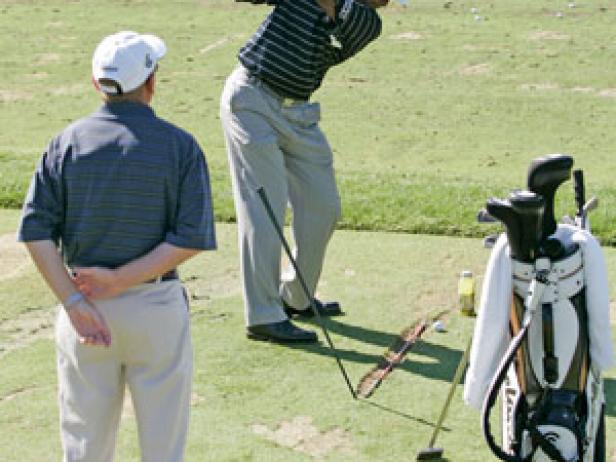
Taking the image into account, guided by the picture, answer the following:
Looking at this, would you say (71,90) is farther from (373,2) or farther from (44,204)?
(44,204)

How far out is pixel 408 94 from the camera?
506 inches

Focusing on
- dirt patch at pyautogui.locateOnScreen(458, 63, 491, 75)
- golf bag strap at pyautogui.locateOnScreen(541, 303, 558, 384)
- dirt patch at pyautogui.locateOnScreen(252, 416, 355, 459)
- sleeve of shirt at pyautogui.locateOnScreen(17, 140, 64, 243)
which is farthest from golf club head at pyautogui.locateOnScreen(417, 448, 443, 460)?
dirt patch at pyautogui.locateOnScreen(458, 63, 491, 75)

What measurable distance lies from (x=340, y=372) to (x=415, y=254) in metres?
1.80

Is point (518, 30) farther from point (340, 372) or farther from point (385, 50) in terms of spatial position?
point (340, 372)

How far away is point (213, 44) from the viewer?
48.3 ft

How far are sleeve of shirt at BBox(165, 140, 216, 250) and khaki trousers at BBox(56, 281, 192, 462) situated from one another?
0.64 ft

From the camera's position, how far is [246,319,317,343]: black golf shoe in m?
6.74

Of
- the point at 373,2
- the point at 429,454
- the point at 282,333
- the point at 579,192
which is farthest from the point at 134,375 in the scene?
the point at 373,2

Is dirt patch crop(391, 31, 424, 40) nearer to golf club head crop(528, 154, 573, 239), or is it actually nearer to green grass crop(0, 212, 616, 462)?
green grass crop(0, 212, 616, 462)

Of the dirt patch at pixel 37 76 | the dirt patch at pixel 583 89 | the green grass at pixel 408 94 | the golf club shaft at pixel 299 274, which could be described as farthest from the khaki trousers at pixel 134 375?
the dirt patch at pixel 37 76

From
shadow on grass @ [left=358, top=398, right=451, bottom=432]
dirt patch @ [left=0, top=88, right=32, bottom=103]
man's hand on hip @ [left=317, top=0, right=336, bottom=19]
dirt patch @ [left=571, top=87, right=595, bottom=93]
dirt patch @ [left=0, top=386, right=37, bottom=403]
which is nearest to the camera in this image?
shadow on grass @ [left=358, top=398, right=451, bottom=432]

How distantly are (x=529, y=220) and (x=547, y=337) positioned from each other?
409 millimetres

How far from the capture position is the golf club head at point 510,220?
4.79 metres

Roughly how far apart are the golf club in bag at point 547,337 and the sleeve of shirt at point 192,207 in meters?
0.97
